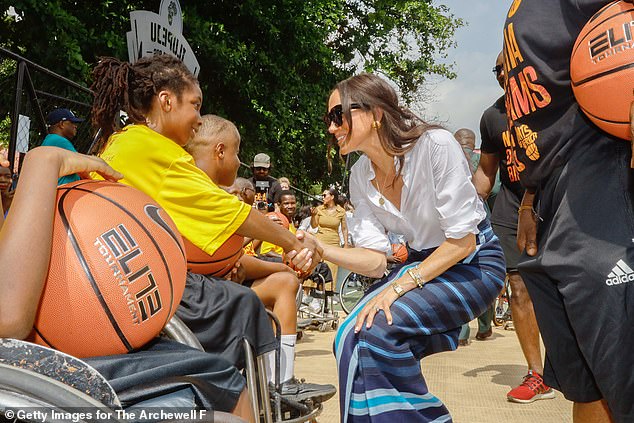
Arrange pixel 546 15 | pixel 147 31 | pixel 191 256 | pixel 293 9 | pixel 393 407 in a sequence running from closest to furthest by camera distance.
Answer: pixel 546 15 < pixel 393 407 < pixel 191 256 < pixel 147 31 < pixel 293 9

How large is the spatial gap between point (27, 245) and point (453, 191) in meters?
1.91

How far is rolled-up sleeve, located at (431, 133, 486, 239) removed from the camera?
2.81m

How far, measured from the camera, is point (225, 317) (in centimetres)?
286

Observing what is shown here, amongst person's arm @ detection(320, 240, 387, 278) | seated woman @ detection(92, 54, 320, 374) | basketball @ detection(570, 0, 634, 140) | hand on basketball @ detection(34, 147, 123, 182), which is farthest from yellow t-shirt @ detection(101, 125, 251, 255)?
basketball @ detection(570, 0, 634, 140)

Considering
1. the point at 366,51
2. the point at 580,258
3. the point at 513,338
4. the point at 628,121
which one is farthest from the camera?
the point at 366,51

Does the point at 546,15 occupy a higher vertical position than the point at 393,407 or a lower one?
higher

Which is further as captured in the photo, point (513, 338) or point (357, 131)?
point (513, 338)

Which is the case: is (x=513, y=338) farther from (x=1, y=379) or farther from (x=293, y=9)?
(x=293, y=9)

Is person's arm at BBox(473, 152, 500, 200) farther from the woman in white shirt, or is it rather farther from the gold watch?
the gold watch

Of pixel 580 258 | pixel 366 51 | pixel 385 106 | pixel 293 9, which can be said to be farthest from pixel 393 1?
pixel 580 258

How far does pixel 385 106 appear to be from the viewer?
311 cm

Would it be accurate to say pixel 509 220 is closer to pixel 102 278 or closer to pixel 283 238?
pixel 283 238

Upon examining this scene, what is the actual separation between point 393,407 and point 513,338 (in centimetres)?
565

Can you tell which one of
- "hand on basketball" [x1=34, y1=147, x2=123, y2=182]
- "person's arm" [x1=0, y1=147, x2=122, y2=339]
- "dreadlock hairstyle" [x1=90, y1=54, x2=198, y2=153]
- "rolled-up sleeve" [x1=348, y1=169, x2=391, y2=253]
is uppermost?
"dreadlock hairstyle" [x1=90, y1=54, x2=198, y2=153]
